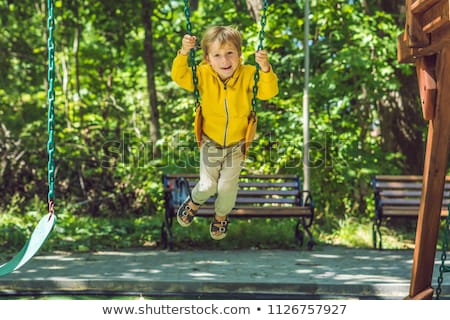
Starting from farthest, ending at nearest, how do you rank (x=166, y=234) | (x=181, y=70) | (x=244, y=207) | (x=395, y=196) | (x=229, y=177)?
1. (x=395, y=196)
2. (x=244, y=207)
3. (x=166, y=234)
4. (x=229, y=177)
5. (x=181, y=70)

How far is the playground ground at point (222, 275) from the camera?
544cm

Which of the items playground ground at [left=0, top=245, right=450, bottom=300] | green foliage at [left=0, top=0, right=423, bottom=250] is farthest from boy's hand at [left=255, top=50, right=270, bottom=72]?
green foliage at [left=0, top=0, right=423, bottom=250]

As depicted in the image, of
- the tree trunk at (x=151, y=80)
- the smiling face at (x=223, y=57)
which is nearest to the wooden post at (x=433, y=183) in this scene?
the smiling face at (x=223, y=57)

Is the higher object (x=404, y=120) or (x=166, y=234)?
(x=404, y=120)

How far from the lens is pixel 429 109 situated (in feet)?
16.7

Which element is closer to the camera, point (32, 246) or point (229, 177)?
point (32, 246)

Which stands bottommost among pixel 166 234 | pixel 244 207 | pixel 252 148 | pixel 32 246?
pixel 166 234

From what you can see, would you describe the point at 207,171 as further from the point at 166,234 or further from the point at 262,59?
the point at 166,234

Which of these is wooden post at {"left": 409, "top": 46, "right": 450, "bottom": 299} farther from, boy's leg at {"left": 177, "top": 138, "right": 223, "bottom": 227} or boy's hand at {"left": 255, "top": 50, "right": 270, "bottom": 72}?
boy's leg at {"left": 177, "top": 138, "right": 223, "bottom": 227}

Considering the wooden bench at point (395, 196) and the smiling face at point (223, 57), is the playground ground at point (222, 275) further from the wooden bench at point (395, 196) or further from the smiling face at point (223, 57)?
the smiling face at point (223, 57)

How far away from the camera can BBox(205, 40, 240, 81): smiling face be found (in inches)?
158

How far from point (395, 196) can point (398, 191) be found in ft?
0.26

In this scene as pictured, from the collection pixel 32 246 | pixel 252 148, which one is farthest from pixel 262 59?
pixel 252 148

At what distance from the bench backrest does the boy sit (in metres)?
4.56
